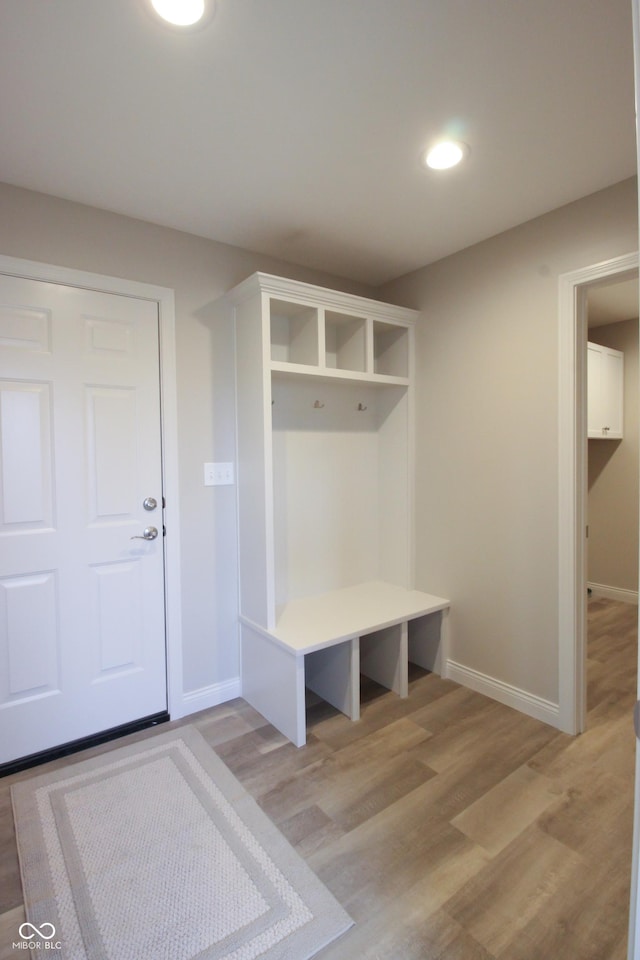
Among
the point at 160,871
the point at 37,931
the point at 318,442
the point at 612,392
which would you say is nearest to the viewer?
the point at 37,931

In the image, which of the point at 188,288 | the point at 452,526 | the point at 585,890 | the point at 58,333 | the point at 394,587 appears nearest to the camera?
the point at 585,890

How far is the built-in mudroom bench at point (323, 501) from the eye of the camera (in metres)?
2.35

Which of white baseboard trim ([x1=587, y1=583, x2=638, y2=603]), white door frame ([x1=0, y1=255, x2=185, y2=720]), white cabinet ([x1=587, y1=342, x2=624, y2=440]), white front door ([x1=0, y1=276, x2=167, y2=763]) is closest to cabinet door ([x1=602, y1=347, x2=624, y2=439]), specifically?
white cabinet ([x1=587, y1=342, x2=624, y2=440])

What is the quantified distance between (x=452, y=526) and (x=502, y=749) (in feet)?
3.78

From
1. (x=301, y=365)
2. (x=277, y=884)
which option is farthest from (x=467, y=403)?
(x=277, y=884)

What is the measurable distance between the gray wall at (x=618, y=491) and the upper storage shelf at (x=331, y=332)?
2.52 meters

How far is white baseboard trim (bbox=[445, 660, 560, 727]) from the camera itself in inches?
91.9

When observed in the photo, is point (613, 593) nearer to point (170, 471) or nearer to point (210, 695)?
point (210, 695)

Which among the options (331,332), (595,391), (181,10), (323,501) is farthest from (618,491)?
(181,10)

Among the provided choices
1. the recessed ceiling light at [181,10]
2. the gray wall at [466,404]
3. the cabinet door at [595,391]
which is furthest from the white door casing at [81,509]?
the cabinet door at [595,391]

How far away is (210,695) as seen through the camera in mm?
2551

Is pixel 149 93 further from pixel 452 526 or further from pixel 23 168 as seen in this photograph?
pixel 452 526

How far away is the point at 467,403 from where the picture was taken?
2.67m

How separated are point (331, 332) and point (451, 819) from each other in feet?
8.26
